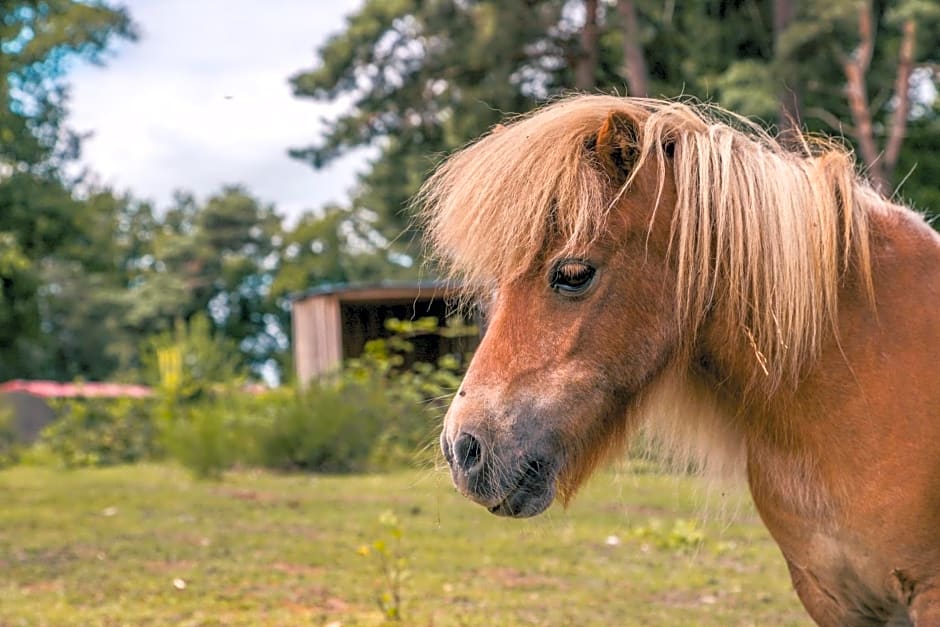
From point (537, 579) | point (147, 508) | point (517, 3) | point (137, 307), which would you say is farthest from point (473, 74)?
point (137, 307)

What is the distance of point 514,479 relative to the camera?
2309mm

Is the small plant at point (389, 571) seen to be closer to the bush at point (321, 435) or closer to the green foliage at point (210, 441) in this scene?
the green foliage at point (210, 441)

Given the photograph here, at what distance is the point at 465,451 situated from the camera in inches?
89.8

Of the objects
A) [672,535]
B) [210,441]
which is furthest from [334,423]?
[672,535]

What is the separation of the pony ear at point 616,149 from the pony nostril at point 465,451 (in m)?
0.73

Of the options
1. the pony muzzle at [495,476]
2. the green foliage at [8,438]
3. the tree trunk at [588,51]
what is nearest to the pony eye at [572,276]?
the pony muzzle at [495,476]

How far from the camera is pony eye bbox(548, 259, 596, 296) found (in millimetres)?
2383

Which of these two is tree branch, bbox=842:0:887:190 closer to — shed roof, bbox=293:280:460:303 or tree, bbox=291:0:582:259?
tree, bbox=291:0:582:259

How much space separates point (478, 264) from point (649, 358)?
0.49 m

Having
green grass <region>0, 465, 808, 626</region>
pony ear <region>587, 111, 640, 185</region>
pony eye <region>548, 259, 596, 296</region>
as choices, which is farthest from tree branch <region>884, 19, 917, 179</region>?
pony eye <region>548, 259, 596, 296</region>

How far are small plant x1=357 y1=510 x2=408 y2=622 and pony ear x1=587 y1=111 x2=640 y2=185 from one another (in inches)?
97.7

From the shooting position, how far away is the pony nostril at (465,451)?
2.28 m

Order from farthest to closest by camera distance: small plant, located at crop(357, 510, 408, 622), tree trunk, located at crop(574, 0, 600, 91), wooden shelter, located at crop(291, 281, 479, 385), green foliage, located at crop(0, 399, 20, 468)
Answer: green foliage, located at crop(0, 399, 20, 468) < wooden shelter, located at crop(291, 281, 479, 385) < tree trunk, located at crop(574, 0, 600, 91) < small plant, located at crop(357, 510, 408, 622)

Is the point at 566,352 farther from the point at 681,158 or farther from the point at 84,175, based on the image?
the point at 84,175
